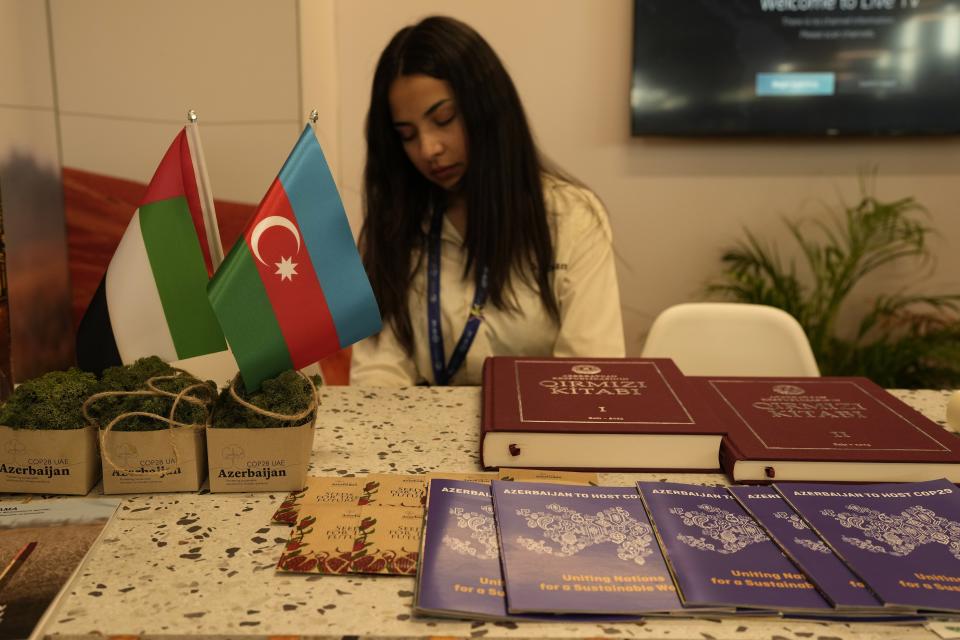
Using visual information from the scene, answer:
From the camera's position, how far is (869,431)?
38.4 inches

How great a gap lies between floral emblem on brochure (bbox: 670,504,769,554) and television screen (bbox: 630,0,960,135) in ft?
7.61

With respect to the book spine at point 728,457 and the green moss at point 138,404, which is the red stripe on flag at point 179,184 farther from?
the book spine at point 728,457

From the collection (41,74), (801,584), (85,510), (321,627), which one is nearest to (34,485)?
(85,510)

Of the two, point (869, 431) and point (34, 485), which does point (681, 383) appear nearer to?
point (869, 431)

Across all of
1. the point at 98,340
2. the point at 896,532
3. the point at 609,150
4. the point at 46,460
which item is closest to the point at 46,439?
the point at 46,460

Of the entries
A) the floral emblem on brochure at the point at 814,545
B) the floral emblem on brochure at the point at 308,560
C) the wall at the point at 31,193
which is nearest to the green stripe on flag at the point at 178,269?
the floral emblem on brochure at the point at 308,560

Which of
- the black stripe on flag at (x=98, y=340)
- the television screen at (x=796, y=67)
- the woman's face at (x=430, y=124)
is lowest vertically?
the black stripe on flag at (x=98, y=340)

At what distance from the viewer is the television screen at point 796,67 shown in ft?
9.10

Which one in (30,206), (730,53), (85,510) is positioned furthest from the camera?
(730,53)

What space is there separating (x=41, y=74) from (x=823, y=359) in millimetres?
2672

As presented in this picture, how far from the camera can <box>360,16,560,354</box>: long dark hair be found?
1.66 meters

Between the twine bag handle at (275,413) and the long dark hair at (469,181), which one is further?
the long dark hair at (469,181)

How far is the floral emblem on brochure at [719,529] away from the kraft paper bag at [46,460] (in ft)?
2.17

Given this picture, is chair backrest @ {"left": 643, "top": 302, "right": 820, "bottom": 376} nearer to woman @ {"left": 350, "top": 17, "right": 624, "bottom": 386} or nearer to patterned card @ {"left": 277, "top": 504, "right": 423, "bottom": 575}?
woman @ {"left": 350, "top": 17, "right": 624, "bottom": 386}
